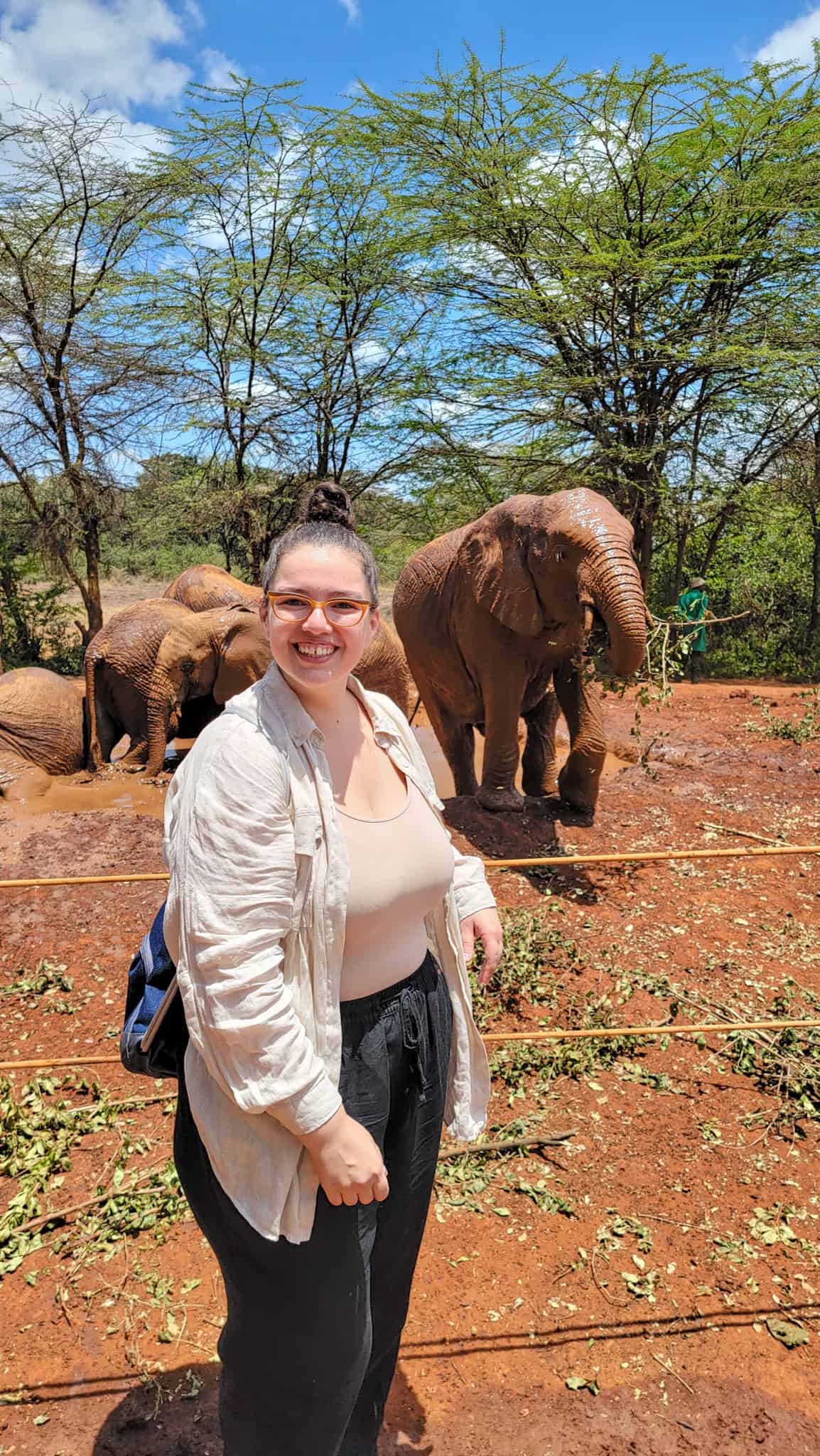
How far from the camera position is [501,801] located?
6859 mm

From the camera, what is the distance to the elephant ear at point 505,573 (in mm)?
5988

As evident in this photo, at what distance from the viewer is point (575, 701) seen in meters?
6.77

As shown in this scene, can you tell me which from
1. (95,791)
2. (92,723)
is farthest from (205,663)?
(95,791)

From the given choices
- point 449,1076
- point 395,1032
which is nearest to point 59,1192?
point 449,1076

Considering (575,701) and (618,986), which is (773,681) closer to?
(575,701)

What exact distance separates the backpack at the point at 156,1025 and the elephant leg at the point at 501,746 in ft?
16.7

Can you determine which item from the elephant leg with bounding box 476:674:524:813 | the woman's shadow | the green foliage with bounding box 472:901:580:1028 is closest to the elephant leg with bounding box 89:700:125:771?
the elephant leg with bounding box 476:674:524:813

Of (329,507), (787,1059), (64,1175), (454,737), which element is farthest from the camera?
(454,737)

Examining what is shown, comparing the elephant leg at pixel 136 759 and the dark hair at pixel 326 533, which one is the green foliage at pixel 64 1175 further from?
the elephant leg at pixel 136 759

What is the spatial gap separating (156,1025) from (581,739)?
542 cm

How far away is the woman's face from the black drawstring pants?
23.2 inches

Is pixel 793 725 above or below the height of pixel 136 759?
above

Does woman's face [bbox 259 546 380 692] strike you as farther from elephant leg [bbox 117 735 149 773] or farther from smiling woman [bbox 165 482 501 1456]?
elephant leg [bbox 117 735 149 773]

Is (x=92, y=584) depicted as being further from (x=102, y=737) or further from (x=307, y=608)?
(x=307, y=608)
